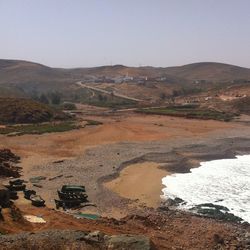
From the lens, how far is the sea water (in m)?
32.7

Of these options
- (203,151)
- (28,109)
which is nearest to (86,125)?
(28,109)

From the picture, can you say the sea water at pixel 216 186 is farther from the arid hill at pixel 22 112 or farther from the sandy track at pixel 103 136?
the arid hill at pixel 22 112

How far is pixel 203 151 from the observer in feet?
177

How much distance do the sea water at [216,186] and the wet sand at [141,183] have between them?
2.91 ft

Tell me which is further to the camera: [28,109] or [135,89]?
[135,89]

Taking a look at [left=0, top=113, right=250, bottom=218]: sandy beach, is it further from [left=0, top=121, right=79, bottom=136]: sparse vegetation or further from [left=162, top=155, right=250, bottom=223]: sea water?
[left=0, top=121, right=79, bottom=136]: sparse vegetation

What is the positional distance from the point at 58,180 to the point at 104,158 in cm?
1076

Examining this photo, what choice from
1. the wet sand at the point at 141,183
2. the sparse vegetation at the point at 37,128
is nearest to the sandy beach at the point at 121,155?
the wet sand at the point at 141,183

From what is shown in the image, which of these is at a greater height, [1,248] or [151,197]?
[1,248]

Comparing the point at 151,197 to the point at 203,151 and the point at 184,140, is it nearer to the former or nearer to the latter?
the point at 203,151

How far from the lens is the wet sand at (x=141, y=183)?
3341 centimetres

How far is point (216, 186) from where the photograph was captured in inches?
1491

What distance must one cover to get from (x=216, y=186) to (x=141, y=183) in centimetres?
611

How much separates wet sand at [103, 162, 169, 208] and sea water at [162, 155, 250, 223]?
886mm
